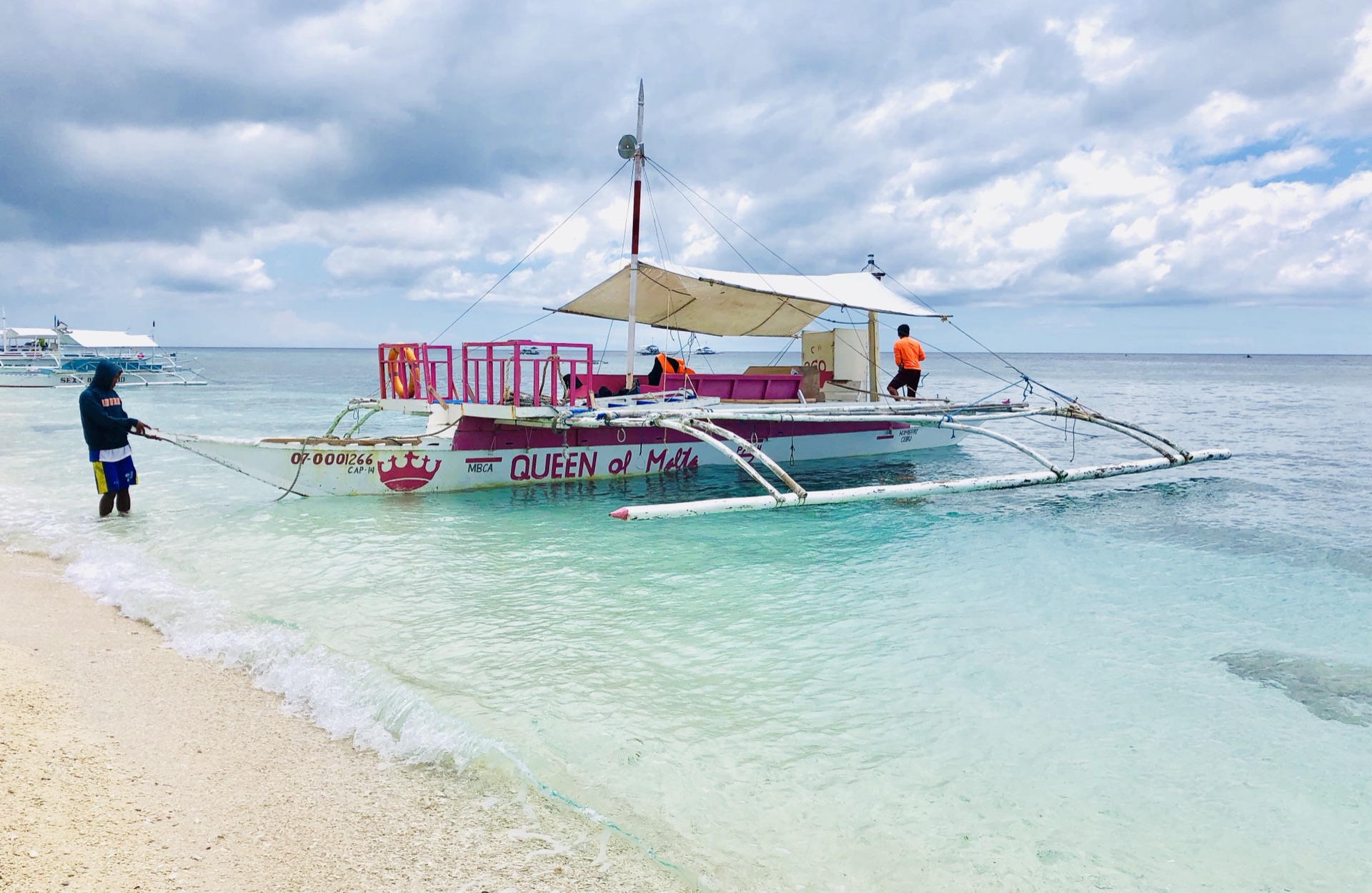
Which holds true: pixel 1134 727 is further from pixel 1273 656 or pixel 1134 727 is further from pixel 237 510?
pixel 237 510

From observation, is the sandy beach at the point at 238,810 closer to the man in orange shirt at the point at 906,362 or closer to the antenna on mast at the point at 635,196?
the antenna on mast at the point at 635,196

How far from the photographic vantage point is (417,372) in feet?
42.9

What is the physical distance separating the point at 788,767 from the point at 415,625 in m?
3.83

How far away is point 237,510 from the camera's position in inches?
483

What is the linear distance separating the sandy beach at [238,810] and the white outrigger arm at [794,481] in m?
4.82

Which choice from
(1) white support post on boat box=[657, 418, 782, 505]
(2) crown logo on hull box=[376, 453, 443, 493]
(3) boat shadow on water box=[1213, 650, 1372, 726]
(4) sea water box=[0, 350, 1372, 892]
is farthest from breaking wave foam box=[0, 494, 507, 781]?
(3) boat shadow on water box=[1213, 650, 1372, 726]

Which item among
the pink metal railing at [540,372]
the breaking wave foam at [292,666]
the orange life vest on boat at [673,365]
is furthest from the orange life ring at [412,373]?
the breaking wave foam at [292,666]

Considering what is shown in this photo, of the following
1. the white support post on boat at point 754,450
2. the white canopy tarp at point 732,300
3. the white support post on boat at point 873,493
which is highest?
the white canopy tarp at point 732,300

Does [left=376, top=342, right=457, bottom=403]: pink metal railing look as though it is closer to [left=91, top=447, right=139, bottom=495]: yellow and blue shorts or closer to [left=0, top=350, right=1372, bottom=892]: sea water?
[left=0, top=350, right=1372, bottom=892]: sea water

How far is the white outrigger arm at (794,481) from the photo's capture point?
10258 millimetres

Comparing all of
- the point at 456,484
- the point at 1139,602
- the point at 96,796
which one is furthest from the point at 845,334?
the point at 96,796

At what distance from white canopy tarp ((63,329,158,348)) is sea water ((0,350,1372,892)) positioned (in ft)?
145

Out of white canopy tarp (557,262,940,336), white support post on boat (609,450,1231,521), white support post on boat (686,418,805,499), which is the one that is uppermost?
white canopy tarp (557,262,940,336)

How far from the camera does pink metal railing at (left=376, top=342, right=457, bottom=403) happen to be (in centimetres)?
1287
